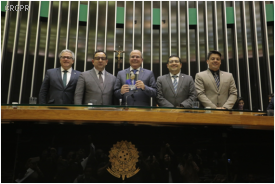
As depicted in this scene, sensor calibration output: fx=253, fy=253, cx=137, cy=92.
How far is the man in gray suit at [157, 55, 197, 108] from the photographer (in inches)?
105

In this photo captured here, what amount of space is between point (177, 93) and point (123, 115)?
1258 millimetres

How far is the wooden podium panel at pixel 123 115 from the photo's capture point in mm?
1551

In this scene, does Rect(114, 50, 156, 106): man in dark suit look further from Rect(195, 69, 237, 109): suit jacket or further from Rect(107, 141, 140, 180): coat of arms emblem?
Rect(107, 141, 140, 180): coat of arms emblem

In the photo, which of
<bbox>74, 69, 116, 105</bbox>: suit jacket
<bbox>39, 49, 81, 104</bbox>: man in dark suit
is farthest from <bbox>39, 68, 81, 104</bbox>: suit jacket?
<bbox>74, 69, 116, 105</bbox>: suit jacket

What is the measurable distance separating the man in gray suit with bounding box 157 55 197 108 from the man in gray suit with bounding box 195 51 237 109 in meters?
0.10

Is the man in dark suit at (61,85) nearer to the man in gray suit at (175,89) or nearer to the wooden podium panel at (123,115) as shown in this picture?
the man in gray suit at (175,89)

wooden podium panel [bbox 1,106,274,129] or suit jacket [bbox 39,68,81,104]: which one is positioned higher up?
suit jacket [bbox 39,68,81,104]

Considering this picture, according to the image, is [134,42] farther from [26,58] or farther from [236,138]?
[236,138]

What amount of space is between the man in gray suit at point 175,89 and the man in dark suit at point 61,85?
0.99 meters

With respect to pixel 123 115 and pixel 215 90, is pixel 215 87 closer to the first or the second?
pixel 215 90

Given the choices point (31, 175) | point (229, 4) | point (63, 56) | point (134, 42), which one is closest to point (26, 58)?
point (134, 42)

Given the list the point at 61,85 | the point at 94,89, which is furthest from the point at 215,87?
the point at 61,85

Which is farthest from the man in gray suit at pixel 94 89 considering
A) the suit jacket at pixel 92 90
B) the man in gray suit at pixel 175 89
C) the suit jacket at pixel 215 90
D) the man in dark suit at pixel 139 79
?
the suit jacket at pixel 215 90

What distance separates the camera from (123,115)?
156 cm
